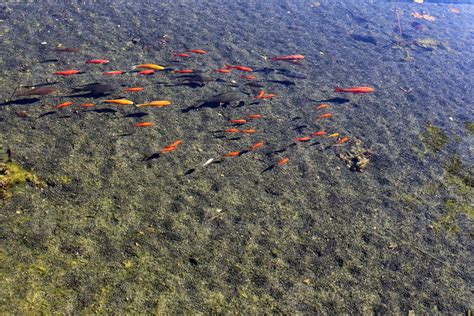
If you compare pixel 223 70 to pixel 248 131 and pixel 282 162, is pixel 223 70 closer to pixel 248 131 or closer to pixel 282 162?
pixel 248 131

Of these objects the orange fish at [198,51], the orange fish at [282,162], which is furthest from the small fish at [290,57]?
the orange fish at [282,162]


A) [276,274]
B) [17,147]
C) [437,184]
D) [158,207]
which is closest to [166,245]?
[158,207]

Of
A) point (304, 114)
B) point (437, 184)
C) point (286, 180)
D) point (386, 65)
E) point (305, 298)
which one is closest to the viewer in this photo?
point (305, 298)

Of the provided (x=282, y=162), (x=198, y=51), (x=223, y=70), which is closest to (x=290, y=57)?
(x=223, y=70)

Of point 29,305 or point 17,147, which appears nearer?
point 29,305

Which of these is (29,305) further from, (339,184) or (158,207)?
(339,184)

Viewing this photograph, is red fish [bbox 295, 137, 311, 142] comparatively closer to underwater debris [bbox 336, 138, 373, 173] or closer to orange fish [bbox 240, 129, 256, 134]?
underwater debris [bbox 336, 138, 373, 173]
